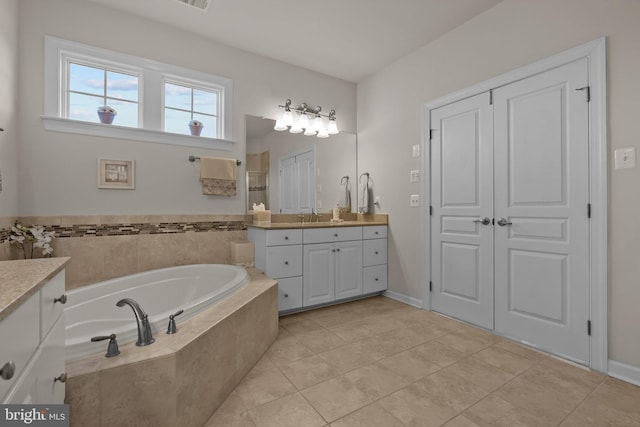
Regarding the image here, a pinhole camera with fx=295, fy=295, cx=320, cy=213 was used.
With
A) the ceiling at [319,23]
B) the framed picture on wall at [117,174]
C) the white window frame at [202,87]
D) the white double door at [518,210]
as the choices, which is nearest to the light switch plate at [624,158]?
the white double door at [518,210]

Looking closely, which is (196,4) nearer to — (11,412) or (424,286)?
(11,412)

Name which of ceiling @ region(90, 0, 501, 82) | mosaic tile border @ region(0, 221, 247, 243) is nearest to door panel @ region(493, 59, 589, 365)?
ceiling @ region(90, 0, 501, 82)

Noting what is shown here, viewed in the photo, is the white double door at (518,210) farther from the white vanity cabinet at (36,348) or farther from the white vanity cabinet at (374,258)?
the white vanity cabinet at (36,348)

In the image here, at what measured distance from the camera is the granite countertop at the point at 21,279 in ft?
2.21

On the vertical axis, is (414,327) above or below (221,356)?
below

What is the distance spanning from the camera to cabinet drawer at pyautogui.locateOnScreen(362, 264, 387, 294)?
317cm

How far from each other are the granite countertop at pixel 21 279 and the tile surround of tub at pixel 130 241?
1278 millimetres

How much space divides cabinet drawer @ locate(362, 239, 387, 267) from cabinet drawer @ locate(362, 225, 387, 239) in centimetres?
4

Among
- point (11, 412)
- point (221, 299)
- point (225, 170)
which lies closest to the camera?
point (11, 412)

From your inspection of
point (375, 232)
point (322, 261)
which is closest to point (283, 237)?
point (322, 261)

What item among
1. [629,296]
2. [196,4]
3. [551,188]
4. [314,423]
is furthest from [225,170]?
[629,296]

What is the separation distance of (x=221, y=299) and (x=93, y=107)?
1.98 meters

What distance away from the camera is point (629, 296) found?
171 centimetres

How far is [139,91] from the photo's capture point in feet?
8.37
